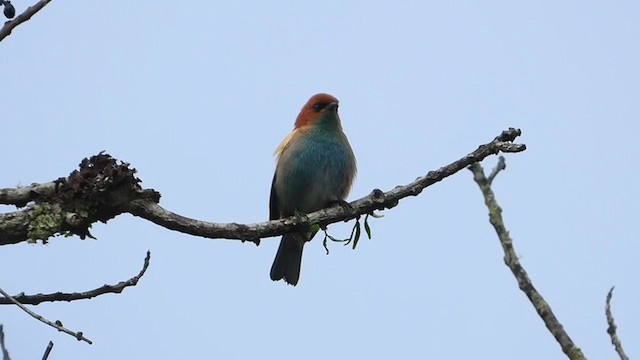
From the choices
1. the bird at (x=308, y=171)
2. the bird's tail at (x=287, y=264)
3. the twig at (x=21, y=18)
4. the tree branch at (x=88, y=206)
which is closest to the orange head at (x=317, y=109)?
the bird at (x=308, y=171)

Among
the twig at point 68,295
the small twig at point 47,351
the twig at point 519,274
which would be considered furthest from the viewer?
the twig at point 519,274

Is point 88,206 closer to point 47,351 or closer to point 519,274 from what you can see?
point 47,351

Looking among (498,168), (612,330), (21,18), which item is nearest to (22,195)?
(21,18)

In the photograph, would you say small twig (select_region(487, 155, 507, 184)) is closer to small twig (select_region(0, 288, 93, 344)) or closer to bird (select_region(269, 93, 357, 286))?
bird (select_region(269, 93, 357, 286))

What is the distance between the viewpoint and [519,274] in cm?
499

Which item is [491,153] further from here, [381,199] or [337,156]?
[337,156]

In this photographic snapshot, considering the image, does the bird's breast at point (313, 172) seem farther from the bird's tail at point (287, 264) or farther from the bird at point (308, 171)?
the bird's tail at point (287, 264)

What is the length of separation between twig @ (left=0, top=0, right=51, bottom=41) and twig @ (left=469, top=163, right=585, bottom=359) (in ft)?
9.15

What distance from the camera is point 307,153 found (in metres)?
6.65

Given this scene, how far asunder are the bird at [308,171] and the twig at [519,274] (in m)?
1.02

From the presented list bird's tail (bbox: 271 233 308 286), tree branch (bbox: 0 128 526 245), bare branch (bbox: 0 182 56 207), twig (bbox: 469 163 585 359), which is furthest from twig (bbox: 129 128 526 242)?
bird's tail (bbox: 271 233 308 286)

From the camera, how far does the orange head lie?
280 inches

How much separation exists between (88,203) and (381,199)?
1607 mm

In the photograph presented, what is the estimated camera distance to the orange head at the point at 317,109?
7.10m
